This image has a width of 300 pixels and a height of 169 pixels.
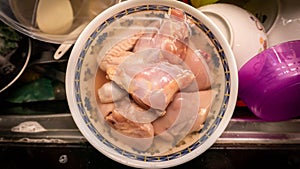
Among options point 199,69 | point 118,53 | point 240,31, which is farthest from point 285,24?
point 118,53

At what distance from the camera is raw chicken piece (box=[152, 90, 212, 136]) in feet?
2.14

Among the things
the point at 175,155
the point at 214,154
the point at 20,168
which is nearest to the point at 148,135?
the point at 175,155

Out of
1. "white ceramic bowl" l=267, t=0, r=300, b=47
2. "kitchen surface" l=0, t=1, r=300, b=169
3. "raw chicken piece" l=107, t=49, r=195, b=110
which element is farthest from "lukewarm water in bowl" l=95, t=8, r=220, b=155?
"white ceramic bowl" l=267, t=0, r=300, b=47

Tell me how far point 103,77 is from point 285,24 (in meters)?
0.42

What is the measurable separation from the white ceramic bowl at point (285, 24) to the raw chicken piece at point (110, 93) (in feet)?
1.19

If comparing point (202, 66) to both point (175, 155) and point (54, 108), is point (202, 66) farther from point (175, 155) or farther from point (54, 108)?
point (54, 108)

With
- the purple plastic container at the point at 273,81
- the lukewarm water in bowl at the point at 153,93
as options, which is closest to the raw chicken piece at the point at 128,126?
the lukewarm water in bowl at the point at 153,93

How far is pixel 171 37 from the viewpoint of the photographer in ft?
2.22

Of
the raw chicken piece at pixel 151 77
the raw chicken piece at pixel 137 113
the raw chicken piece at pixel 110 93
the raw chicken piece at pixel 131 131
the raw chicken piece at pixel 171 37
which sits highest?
the raw chicken piece at pixel 171 37

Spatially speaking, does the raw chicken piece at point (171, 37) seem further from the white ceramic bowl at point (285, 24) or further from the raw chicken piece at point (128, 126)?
the white ceramic bowl at point (285, 24)

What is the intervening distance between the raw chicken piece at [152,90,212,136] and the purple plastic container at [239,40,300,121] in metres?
0.11

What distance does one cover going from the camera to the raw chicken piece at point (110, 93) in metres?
0.66

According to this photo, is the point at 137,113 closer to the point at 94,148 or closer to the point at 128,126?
the point at 128,126

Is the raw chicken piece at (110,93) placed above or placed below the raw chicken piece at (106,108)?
above
